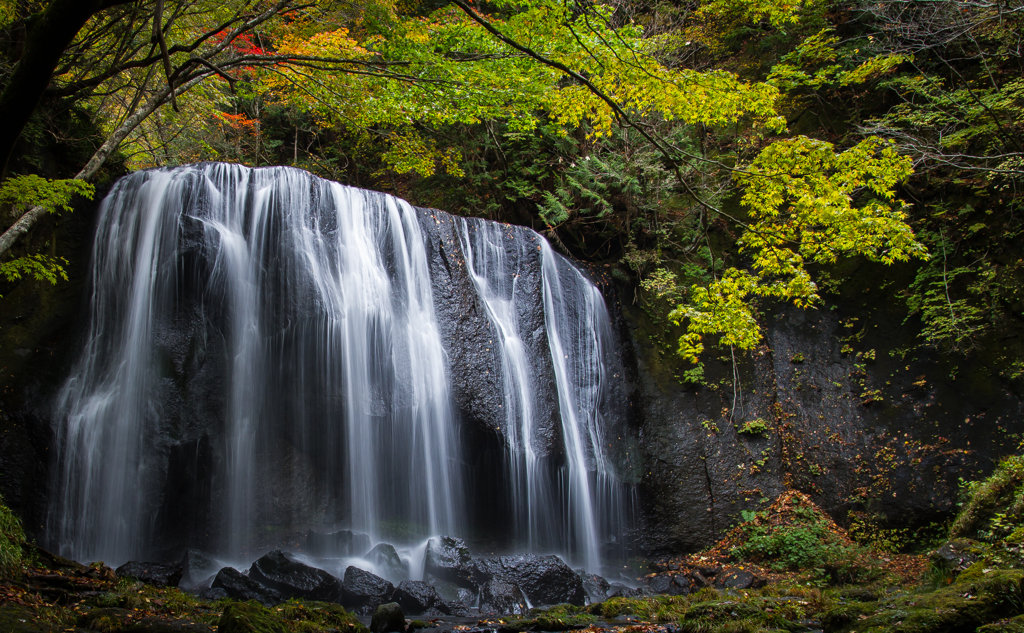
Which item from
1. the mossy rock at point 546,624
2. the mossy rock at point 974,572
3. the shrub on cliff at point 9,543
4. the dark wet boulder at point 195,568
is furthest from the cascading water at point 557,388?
the shrub on cliff at point 9,543

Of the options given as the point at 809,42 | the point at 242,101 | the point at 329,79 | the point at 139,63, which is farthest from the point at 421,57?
the point at 242,101

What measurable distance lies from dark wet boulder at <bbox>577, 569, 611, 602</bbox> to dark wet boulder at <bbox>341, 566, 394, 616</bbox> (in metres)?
2.67

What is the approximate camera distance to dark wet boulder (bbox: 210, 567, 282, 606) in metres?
6.17

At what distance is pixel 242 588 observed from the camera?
629cm

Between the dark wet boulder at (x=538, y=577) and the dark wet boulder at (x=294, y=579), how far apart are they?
6.03 feet

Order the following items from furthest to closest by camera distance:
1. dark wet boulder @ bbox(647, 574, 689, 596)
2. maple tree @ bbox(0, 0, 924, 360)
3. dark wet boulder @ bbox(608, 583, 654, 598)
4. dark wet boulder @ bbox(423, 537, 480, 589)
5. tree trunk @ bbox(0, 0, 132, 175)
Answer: dark wet boulder @ bbox(647, 574, 689, 596)
dark wet boulder @ bbox(608, 583, 654, 598)
dark wet boulder @ bbox(423, 537, 480, 589)
maple tree @ bbox(0, 0, 924, 360)
tree trunk @ bbox(0, 0, 132, 175)

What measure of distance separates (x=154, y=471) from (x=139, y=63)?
18.1ft

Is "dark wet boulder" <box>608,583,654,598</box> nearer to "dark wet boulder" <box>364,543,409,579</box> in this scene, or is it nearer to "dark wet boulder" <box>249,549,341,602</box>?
"dark wet boulder" <box>364,543,409,579</box>

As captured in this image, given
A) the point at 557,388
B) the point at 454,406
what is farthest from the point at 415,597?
the point at 557,388

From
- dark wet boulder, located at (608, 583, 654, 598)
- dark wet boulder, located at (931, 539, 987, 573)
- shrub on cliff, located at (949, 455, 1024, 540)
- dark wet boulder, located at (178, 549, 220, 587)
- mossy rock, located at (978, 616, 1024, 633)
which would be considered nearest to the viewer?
mossy rock, located at (978, 616, 1024, 633)

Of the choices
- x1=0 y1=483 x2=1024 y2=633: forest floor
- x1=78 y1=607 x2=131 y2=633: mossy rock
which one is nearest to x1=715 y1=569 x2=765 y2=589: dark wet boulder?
x1=0 y1=483 x2=1024 y2=633: forest floor

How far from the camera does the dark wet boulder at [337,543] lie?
318 inches

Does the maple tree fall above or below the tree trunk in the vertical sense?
above

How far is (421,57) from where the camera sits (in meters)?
6.39
